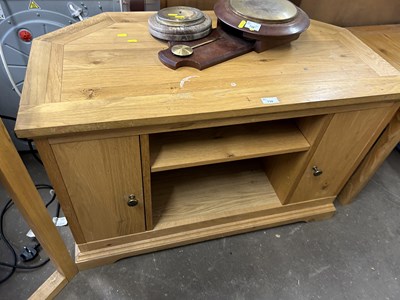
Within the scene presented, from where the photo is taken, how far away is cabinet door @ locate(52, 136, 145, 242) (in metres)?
0.68

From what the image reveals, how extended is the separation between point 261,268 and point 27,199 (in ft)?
2.59

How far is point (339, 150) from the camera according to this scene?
37.2 inches

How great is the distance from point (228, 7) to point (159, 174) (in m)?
Result: 0.63

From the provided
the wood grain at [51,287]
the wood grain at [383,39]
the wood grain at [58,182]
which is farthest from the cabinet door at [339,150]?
the wood grain at [51,287]

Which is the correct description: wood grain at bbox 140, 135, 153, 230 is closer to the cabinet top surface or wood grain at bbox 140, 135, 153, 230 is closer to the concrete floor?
the cabinet top surface

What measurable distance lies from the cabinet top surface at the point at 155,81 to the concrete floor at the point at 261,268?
62 centimetres

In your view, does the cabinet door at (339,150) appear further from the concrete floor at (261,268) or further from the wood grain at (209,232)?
the concrete floor at (261,268)

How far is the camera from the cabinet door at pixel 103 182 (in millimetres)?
681

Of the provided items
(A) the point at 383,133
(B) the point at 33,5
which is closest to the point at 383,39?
(A) the point at 383,133

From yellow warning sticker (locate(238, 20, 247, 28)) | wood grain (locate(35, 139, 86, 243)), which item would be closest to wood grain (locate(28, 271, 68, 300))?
wood grain (locate(35, 139, 86, 243))

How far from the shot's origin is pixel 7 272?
100 cm

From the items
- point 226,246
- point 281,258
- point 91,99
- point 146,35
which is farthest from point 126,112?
point 281,258

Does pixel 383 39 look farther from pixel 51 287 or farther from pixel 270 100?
pixel 51 287

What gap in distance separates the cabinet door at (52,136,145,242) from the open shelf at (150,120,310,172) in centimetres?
9
